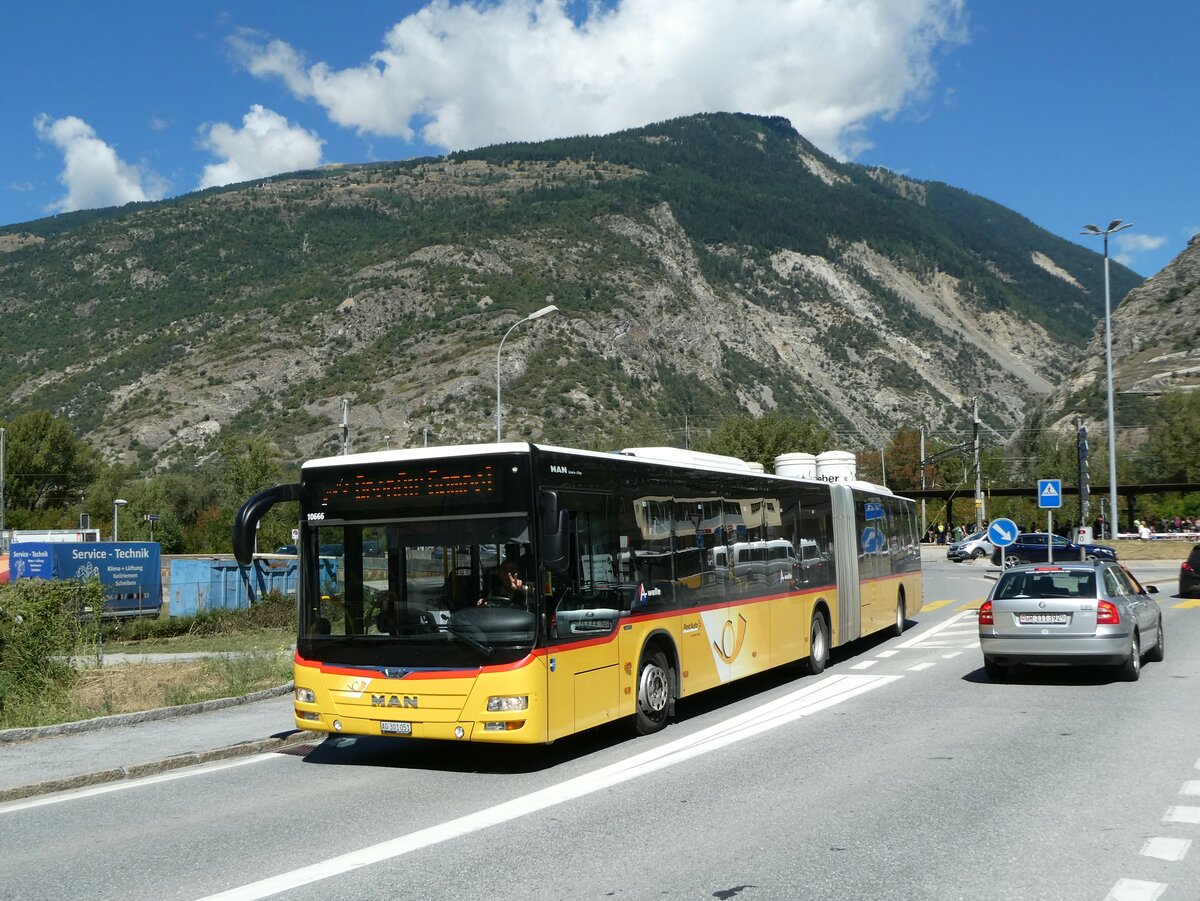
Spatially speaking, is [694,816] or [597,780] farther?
[597,780]

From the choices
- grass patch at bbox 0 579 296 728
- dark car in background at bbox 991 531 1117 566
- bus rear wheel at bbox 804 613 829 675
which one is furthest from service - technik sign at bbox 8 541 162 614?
dark car in background at bbox 991 531 1117 566

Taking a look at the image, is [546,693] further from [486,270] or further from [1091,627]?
[486,270]

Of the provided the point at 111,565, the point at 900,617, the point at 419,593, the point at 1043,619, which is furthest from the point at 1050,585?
the point at 111,565

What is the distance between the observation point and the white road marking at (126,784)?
871 centimetres


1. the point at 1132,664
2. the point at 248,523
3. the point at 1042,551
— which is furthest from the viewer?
the point at 1042,551

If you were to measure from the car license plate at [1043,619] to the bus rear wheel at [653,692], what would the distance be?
5.18m

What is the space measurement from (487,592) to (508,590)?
18 cm

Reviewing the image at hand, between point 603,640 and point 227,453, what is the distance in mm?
76919

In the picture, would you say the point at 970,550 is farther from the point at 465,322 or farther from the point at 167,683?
the point at 465,322

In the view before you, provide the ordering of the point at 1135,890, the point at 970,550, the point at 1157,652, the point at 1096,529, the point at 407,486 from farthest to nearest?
1. the point at 1096,529
2. the point at 970,550
3. the point at 1157,652
4. the point at 407,486
5. the point at 1135,890

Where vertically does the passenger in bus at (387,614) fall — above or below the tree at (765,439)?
below

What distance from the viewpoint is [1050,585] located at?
14156mm

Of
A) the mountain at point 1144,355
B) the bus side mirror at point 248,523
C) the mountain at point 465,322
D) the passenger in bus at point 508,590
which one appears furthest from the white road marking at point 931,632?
the mountain at point 1144,355

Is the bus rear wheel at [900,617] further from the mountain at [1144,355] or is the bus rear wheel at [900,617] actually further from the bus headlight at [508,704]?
the mountain at [1144,355]
